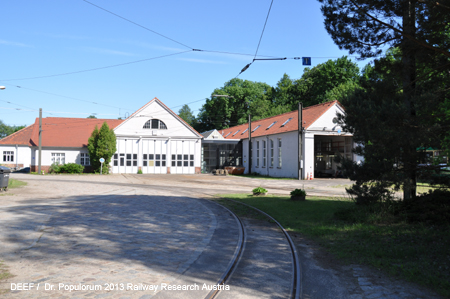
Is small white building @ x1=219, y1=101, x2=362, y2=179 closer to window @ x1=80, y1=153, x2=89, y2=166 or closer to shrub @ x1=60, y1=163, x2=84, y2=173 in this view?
window @ x1=80, y1=153, x2=89, y2=166

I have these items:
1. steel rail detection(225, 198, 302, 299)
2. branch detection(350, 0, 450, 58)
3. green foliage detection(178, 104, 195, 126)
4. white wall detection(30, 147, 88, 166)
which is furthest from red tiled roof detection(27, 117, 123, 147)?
green foliage detection(178, 104, 195, 126)

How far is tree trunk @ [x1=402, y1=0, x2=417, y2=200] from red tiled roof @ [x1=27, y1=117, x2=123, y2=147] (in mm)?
42038

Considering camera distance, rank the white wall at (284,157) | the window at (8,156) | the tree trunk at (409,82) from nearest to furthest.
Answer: the tree trunk at (409,82), the white wall at (284,157), the window at (8,156)

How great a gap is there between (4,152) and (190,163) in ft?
100

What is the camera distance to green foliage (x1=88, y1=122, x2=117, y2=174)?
42481mm

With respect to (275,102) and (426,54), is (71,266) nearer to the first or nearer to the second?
(426,54)

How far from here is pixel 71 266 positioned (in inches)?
243

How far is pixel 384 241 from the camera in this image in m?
8.12

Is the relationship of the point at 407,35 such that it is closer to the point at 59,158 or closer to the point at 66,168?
the point at 66,168

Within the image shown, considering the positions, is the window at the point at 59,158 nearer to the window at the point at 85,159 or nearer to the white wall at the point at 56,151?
the white wall at the point at 56,151

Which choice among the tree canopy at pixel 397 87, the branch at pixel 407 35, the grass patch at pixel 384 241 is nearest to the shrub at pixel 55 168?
the grass patch at pixel 384 241

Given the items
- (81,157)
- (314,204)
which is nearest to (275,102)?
(81,157)

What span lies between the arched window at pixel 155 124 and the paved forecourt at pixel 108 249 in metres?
34.6

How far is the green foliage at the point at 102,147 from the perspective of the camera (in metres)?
42.5
